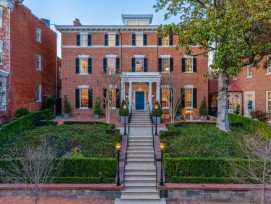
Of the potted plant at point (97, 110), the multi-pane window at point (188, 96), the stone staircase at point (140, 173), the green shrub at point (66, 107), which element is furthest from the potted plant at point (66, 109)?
the multi-pane window at point (188, 96)

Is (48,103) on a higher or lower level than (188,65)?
lower

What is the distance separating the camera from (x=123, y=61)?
74.2 ft

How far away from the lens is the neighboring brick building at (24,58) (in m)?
17.9

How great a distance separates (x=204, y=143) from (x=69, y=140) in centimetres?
768

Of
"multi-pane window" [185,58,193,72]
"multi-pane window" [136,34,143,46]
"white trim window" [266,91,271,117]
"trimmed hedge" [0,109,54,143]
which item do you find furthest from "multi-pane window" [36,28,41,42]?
"white trim window" [266,91,271,117]

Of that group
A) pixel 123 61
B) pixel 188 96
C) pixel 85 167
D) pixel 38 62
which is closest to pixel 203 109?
pixel 188 96

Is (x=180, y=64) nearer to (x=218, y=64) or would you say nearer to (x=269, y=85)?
(x=269, y=85)

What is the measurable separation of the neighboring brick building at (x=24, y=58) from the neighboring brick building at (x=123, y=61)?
2941 mm

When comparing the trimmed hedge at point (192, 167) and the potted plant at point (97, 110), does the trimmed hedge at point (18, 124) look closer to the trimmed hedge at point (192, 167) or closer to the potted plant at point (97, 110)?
the potted plant at point (97, 110)

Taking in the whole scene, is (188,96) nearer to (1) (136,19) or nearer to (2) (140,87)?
(2) (140,87)

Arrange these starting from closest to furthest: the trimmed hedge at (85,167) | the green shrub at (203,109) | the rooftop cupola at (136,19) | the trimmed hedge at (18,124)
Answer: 1. the trimmed hedge at (85,167)
2. the trimmed hedge at (18,124)
3. the green shrub at (203,109)
4. the rooftop cupola at (136,19)

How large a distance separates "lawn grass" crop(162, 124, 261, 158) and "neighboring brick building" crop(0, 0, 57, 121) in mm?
13818

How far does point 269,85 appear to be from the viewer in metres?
19.0

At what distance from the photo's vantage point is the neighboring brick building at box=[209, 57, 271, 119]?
767 inches
